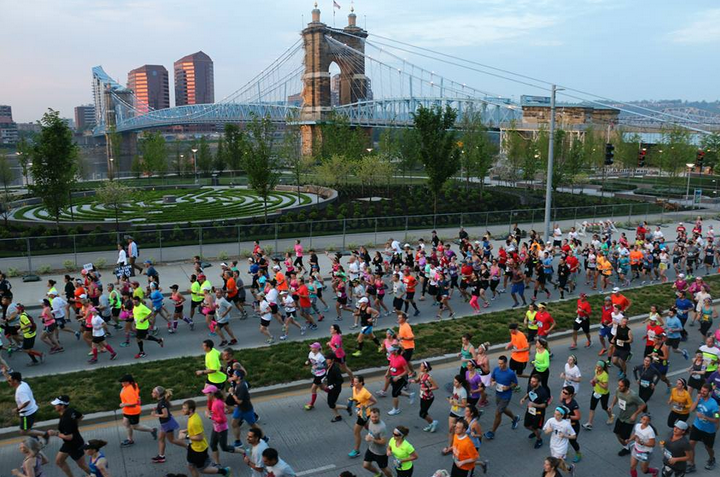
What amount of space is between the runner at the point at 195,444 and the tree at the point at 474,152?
131 feet

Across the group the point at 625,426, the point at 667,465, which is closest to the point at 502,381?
the point at 625,426

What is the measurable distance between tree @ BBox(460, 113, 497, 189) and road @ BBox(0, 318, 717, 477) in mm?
36407

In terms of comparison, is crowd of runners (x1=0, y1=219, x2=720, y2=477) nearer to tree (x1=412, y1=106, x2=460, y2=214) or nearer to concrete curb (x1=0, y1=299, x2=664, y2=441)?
concrete curb (x1=0, y1=299, x2=664, y2=441)

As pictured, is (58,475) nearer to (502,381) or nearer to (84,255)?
(502,381)

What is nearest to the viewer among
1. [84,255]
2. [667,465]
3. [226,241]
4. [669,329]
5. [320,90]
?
[667,465]

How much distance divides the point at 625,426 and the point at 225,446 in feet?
21.4

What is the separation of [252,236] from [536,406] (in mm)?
19619

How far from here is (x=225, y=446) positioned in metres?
9.20

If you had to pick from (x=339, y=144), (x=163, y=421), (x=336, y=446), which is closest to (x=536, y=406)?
(x=336, y=446)

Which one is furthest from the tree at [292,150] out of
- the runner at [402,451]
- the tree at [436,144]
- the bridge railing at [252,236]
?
the runner at [402,451]

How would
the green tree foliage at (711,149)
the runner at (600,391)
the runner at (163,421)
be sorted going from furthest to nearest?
1. the green tree foliage at (711,149)
2. the runner at (600,391)
3. the runner at (163,421)

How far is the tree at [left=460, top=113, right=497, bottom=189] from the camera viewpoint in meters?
47.0

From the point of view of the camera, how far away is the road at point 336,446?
919 cm

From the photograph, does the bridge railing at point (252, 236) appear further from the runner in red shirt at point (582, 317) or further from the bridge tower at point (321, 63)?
the bridge tower at point (321, 63)
